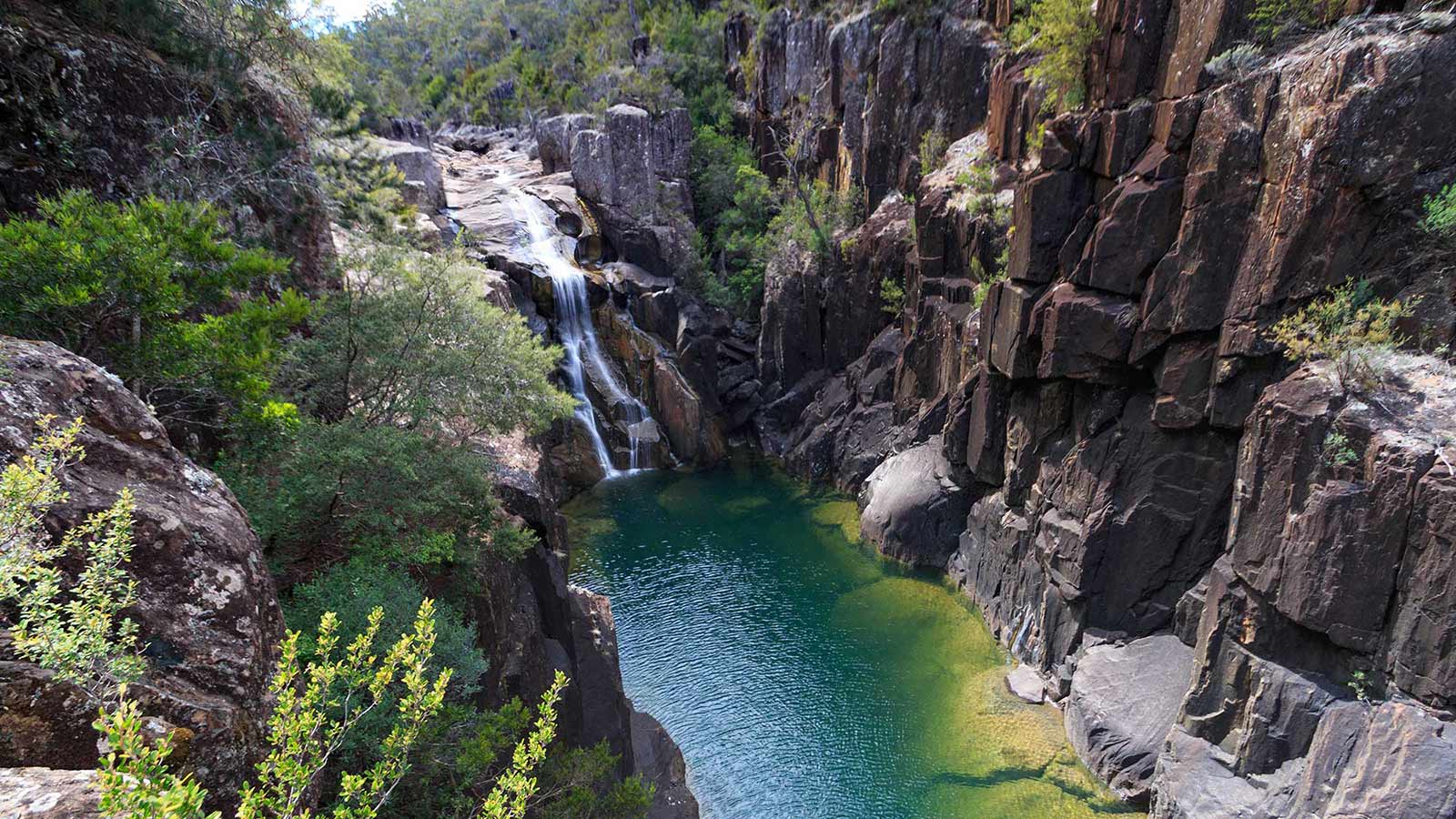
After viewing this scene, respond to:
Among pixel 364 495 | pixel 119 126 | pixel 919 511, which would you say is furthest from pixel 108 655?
pixel 919 511

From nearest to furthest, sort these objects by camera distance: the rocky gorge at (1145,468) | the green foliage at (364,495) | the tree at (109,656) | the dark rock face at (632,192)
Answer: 1. the tree at (109,656)
2. the rocky gorge at (1145,468)
3. the green foliage at (364,495)
4. the dark rock face at (632,192)

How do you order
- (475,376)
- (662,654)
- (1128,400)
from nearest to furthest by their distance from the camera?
(475,376) < (1128,400) < (662,654)

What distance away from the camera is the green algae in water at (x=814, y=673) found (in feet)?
49.0

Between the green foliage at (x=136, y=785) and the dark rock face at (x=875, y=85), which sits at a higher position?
the dark rock face at (x=875, y=85)

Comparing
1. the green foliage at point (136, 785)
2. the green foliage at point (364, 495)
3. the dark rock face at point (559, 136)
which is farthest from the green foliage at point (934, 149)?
→ the green foliage at point (136, 785)

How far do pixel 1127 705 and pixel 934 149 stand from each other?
23211 millimetres

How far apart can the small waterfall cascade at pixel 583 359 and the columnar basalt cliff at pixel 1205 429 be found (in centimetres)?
1287

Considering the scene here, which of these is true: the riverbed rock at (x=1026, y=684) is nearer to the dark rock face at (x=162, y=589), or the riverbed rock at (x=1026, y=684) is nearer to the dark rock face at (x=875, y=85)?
the dark rock face at (x=162, y=589)

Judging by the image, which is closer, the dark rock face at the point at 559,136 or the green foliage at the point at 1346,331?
the green foliage at the point at 1346,331

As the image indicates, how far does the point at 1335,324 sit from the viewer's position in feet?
41.5

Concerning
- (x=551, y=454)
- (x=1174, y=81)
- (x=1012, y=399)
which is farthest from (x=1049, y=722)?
(x=551, y=454)

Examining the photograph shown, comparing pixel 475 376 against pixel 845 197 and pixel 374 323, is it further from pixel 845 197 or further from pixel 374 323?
pixel 845 197

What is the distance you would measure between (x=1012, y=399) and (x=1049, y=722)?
903 cm

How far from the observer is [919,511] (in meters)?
23.4
